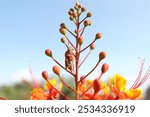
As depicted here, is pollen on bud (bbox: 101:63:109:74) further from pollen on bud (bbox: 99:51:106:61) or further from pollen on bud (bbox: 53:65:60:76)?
pollen on bud (bbox: 53:65:60:76)

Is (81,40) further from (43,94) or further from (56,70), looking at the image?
(43,94)

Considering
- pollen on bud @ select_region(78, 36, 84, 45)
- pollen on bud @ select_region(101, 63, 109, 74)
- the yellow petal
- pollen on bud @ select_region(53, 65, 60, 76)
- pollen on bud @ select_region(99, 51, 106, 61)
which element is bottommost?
the yellow petal

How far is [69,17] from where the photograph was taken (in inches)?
89.0

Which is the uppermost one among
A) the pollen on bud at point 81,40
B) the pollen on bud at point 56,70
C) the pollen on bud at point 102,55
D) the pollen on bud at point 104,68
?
the pollen on bud at point 81,40

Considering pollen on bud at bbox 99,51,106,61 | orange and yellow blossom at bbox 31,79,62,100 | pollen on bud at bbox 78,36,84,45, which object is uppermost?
pollen on bud at bbox 78,36,84,45

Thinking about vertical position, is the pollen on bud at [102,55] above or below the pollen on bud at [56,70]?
above

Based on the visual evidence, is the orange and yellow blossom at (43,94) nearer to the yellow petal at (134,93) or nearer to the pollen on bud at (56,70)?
the pollen on bud at (56,70)

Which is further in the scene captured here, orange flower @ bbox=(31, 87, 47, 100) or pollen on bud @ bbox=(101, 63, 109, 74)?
orange flower @ bbox=(31, 87, 47, 100)

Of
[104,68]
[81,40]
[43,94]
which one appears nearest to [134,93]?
[104,68]

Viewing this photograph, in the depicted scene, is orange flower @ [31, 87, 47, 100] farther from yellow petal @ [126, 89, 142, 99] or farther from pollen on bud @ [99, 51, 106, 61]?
yellow petal @ [126, 89, 142, 99]

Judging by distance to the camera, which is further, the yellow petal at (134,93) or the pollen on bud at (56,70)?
the pollen on bud at (56,70)

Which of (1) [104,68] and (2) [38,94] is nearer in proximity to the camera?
(1) [104,68]

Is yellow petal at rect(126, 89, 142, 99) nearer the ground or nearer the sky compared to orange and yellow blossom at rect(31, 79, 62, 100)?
nearer the sky

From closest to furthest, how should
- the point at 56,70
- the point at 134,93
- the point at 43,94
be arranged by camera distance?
1. the point at 134,93
2. the point at 56,70
3. the point at 43,94
